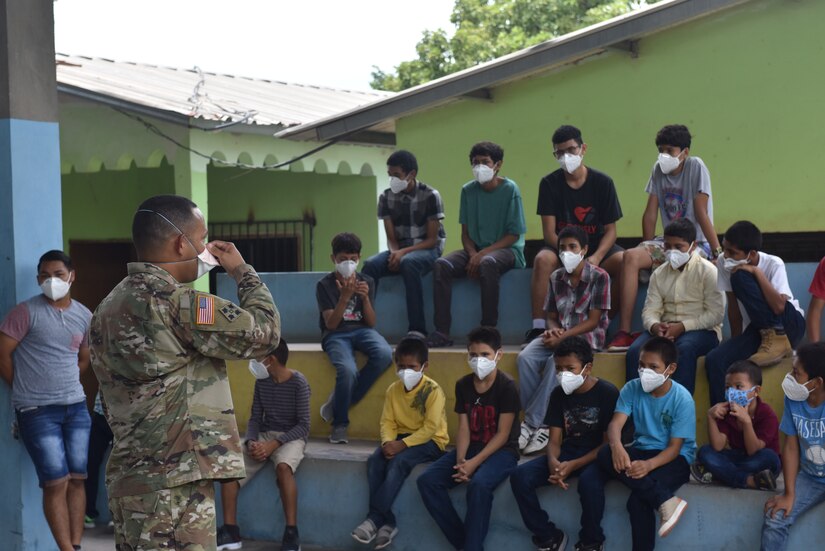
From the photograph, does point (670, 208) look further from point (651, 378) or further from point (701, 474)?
point (701, 474)

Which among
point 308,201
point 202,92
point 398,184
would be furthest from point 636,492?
point 308,201

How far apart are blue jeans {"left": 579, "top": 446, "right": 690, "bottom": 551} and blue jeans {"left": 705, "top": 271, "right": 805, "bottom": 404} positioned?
0.72m

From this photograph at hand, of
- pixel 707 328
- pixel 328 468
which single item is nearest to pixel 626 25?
pixel 707 328

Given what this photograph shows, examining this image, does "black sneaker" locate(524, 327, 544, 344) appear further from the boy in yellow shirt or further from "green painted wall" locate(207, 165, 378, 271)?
"green painted wall" locate(207, 165, 378, 271)

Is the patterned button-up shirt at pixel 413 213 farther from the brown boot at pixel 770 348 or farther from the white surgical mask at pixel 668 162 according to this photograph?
the brown boot at pixel 770 348

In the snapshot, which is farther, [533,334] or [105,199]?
[105,199]

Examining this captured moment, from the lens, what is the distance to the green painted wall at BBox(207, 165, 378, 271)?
1423cm

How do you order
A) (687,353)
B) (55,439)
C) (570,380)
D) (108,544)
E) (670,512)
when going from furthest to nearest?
1. (108,544)
2. (55,439)
3. (687,353)
4. (570,380)
5. (670,512)

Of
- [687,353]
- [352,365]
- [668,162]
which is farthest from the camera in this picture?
[352,365]

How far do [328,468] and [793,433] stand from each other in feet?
10.4

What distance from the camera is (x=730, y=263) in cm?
664

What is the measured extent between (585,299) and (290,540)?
100 inches

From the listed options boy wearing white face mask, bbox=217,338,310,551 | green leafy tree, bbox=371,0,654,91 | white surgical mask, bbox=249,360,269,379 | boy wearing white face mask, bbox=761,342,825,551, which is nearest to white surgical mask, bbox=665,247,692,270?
boy wearing white face mask, bbox=761,342,825,551

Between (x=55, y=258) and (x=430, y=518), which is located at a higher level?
(x=55, y=258)
